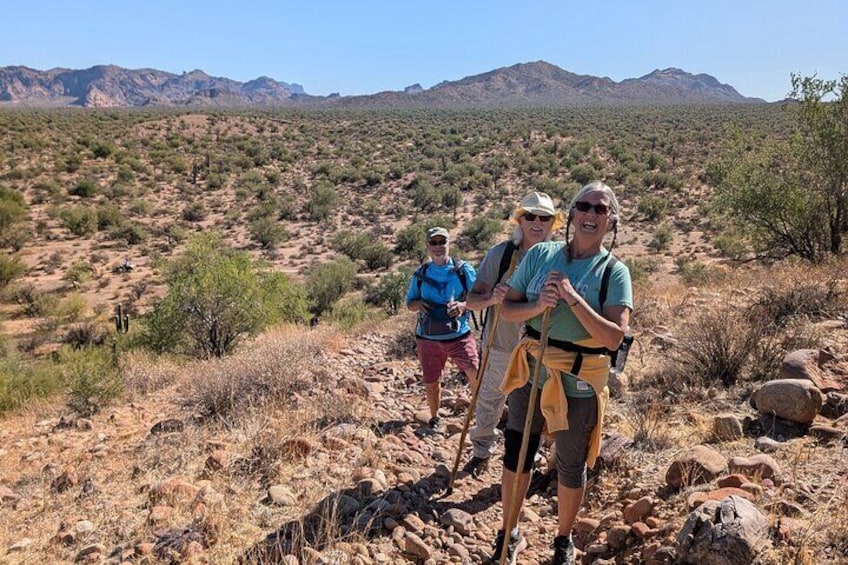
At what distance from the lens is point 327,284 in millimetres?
14977

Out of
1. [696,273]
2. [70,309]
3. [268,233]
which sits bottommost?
[70,309]

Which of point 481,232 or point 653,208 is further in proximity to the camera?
point 653,208

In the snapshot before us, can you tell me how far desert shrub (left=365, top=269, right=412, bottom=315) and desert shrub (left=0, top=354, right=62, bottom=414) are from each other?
699cm

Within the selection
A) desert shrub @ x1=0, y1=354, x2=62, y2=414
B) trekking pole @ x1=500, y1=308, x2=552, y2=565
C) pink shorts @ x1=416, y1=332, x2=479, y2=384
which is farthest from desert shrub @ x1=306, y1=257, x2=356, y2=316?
trekking pole @ x1=500, y1=308, x2=552, y2=565

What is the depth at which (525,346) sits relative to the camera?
273 centimetres

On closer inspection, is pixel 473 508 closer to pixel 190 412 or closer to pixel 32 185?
pixel 190 412

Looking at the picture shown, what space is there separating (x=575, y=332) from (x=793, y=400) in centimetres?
221

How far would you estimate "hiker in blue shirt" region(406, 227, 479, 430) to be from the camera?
4.25 m

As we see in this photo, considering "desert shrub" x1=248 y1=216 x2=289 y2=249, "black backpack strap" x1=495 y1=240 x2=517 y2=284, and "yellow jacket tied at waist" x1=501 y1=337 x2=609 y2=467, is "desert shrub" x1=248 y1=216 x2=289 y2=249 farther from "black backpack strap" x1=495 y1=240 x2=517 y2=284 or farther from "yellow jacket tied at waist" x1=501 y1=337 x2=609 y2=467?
"yellow jacket tied at waist" x1=501 y1=337 x2=609 y2=467

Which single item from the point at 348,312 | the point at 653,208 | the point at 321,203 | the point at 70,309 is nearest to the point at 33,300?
the point at 70,309

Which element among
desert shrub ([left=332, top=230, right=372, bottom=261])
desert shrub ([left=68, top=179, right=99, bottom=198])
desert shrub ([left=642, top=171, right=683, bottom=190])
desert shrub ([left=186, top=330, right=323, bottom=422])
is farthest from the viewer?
desert shrub ([left=68, top=179, right=99, bottom=198])

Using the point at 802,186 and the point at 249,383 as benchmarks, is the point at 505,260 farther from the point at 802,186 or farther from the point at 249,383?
the point at 802,186

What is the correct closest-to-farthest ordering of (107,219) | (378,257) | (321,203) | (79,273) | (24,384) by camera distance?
(24,384), (79,273), (378,257), (107,219), (321,203)

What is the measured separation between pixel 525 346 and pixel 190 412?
408cm
